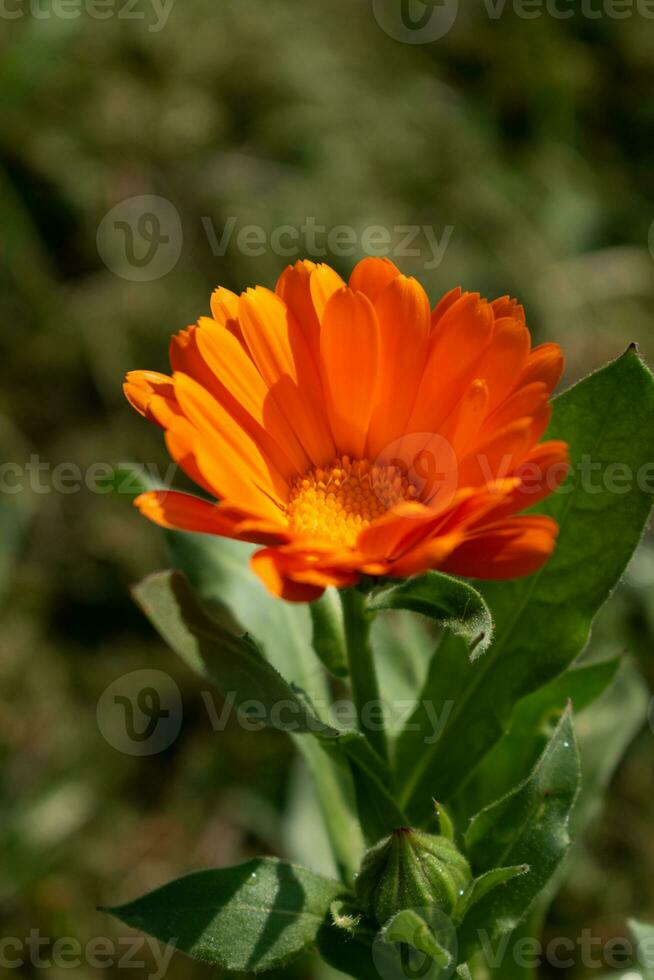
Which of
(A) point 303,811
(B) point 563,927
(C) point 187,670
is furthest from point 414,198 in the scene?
(B) point 563,927

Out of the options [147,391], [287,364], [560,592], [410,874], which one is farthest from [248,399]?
[410,874]

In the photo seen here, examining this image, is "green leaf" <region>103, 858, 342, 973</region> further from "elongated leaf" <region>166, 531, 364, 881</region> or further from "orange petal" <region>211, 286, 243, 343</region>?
"orange petal" <region>211, 286, 243, 343</region>

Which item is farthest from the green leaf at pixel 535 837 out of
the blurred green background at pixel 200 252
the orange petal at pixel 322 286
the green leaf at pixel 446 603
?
the blurred green background at pixel 200 252

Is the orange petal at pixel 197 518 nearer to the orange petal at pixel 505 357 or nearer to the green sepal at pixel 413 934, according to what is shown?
the orange petal at pixel 505 357

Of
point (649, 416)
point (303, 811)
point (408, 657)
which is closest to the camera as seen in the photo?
point (649, 416)

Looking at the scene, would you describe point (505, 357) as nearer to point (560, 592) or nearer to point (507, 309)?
point (507, 309)

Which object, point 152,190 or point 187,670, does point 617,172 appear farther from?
point 187,670

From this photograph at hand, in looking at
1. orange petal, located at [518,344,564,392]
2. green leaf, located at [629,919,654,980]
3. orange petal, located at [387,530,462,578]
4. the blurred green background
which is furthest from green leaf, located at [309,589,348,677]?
the blurred green background
